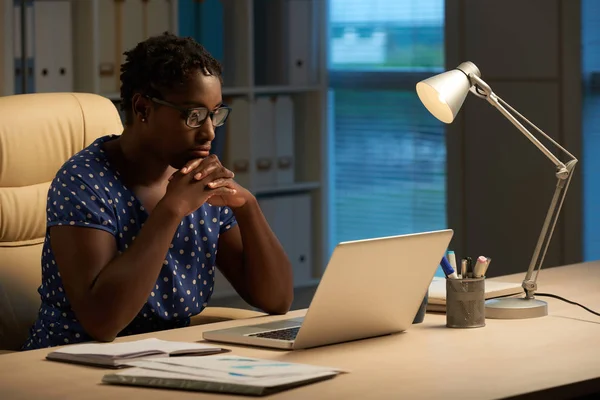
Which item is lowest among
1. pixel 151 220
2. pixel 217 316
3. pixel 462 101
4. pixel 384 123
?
pixel 217 316

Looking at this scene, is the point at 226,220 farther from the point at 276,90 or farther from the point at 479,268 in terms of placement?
the point at 276,90

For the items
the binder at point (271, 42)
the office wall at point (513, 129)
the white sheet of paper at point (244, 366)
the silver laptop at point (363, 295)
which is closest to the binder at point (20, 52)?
the binder at point (271, 42)

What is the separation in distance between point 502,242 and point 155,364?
296cm

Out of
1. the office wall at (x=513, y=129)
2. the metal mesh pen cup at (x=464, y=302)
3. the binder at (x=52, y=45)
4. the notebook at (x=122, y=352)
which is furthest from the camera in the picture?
the office wall at (x=513, y=129)

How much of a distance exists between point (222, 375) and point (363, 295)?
355 millimetres

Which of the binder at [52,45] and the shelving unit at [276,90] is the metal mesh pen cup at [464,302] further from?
the shelving unit at [276,90]

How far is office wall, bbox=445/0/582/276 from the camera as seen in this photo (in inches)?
166

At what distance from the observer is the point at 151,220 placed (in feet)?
6.88

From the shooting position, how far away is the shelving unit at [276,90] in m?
4.60

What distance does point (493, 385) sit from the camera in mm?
1599

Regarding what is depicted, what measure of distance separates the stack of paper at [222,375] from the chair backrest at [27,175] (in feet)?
2.84

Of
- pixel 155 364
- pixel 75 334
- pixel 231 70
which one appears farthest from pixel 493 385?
pixel 231 70

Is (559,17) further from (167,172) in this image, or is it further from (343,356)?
(343,356)

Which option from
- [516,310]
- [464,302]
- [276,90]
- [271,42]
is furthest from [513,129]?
[464,302]
